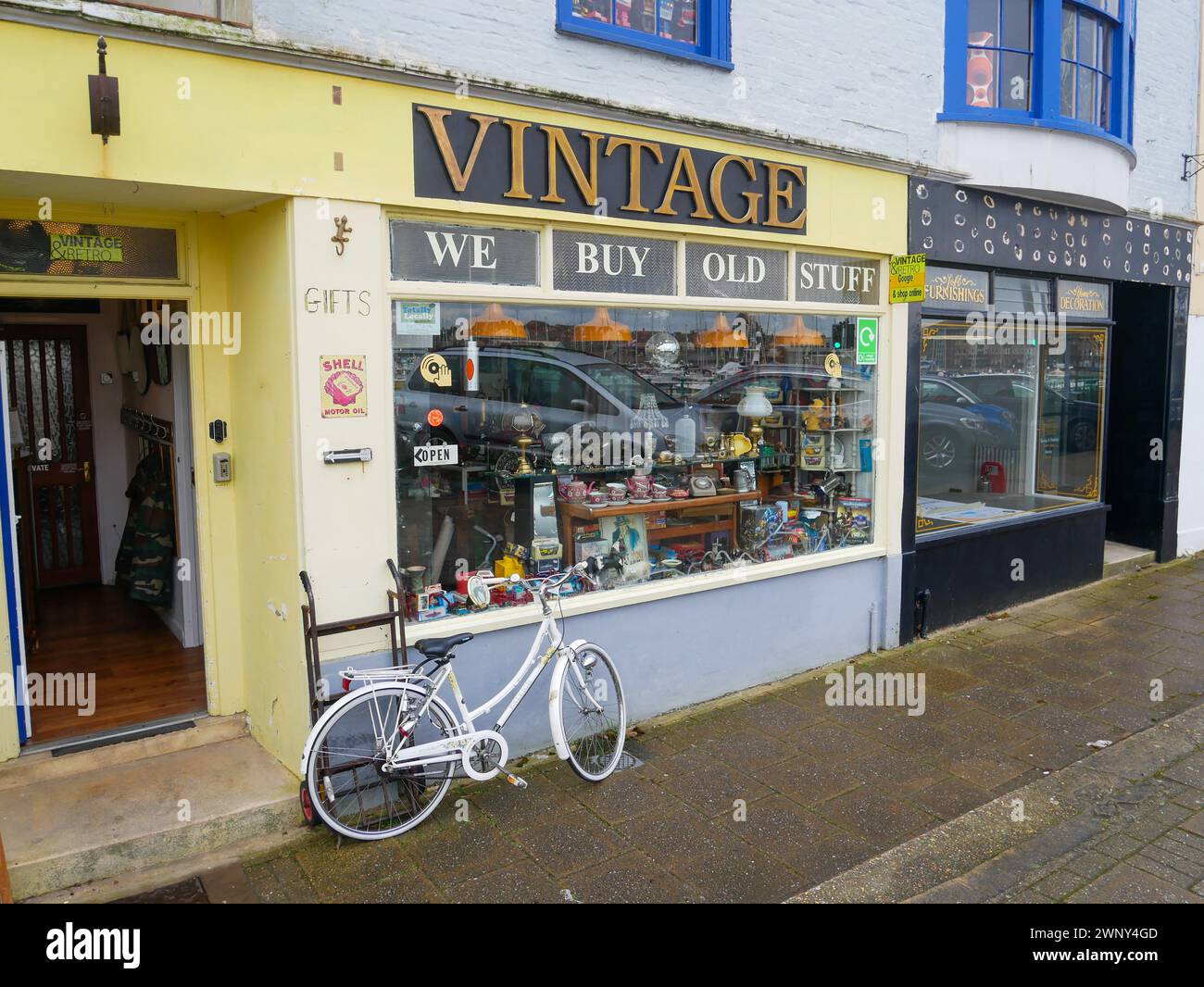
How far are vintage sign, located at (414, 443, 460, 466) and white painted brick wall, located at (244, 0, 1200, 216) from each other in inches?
77.2

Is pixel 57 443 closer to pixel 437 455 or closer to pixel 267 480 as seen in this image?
pixel 267 480

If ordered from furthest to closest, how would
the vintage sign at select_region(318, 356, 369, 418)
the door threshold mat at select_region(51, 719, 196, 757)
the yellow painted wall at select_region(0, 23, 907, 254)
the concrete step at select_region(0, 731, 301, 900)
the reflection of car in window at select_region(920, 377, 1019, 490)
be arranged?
the reflection of car in window at select_region(920, 377, 1019, 490)
the door threshold mat at select_region(51, 719, 196, 757)
the vintage sign at select_region(318, 356, 369, 418)
the concrete step at select_region(0, 731, 301, 900)
the yellow painted wall at select_region(0, 23, 907, 254)

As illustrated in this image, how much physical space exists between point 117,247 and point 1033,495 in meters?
8.18

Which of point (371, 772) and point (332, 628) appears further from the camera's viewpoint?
point (371, 772)

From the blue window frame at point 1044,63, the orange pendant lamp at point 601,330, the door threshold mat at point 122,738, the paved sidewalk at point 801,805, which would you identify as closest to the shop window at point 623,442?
the orange pendant lamp at point 601,330

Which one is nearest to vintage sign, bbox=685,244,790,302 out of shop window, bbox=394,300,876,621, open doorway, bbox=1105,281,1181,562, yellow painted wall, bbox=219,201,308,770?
shop window, bbox=394,300,876,621

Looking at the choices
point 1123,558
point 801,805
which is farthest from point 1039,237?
point 801,805

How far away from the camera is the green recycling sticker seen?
24.7 feet

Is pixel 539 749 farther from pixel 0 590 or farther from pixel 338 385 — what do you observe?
pixel 0 590

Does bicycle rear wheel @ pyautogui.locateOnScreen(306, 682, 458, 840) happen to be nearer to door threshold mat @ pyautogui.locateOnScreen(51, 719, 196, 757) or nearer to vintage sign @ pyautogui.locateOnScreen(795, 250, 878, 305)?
door threshold mat @ pyautogui.locateOnScreen(51, 719, 196, 757)

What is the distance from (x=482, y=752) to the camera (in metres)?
4.94

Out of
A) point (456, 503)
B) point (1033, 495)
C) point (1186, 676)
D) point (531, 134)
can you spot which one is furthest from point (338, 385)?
point (1033, 495)

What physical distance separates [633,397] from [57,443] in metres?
4.91

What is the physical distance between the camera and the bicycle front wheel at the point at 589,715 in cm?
531
